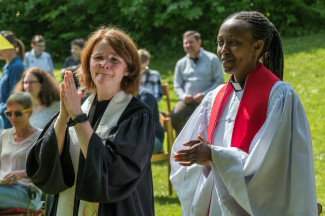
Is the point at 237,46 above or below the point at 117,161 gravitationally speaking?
above

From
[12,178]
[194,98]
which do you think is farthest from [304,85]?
[12,178]

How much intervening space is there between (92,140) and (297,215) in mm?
1114

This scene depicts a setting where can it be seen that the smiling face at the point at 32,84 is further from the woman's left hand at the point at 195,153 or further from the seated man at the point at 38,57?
the seated man at the point at 38,57

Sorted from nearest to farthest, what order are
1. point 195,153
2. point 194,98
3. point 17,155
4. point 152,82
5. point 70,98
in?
point 195,153 < point 70,98 < point 17,155 < point 194,98 < point 152,82

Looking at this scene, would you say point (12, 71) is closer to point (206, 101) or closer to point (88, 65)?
point (88, 65)

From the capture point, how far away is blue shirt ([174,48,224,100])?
837 centimetres

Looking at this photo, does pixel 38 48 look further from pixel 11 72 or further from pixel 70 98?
pixel 70 98

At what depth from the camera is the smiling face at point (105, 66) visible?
301 centimetres

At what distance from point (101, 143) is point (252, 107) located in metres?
0.83

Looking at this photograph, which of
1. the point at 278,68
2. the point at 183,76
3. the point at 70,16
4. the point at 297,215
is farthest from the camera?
the point at 70,16

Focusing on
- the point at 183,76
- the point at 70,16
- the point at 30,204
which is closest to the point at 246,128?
the point at 30,204

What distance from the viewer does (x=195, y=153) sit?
8.61 ft

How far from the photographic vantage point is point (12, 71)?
21.2ft

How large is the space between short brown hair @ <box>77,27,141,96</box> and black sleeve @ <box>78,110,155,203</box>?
0.28 meters
